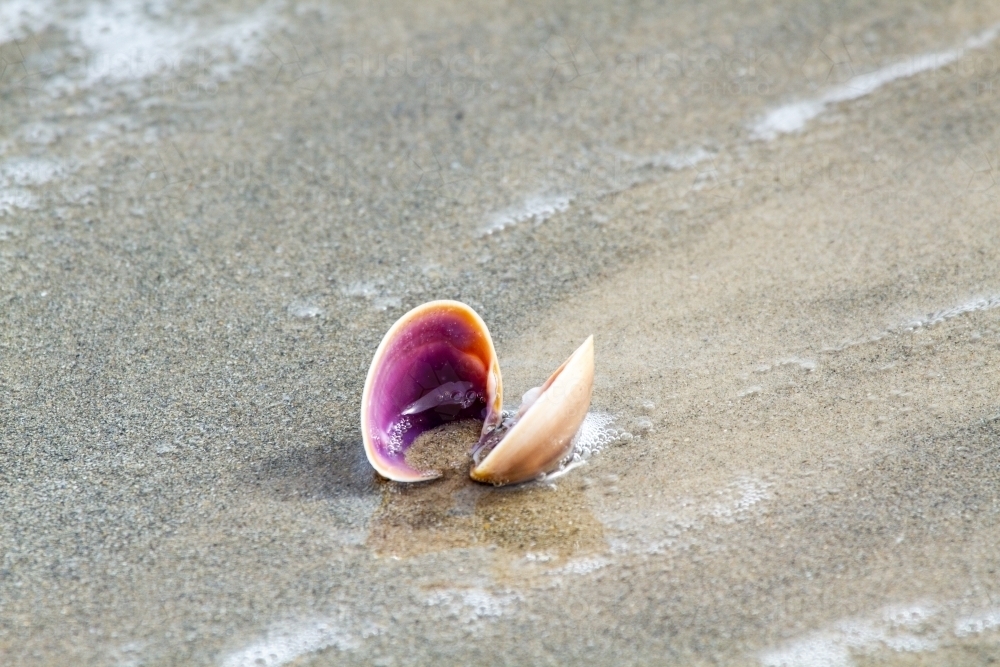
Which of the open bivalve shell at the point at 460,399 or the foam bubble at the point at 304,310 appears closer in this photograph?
the open bivalve shell at the point at 460,399

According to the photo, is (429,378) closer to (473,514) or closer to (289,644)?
(473,514)

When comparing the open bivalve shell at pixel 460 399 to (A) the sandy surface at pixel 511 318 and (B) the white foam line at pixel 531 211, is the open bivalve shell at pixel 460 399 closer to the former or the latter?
(A) the sandy surface at pixel 511 318

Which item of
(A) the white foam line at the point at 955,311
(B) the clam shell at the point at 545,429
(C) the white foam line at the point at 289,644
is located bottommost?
(A) the white foam line at the point at 955,311

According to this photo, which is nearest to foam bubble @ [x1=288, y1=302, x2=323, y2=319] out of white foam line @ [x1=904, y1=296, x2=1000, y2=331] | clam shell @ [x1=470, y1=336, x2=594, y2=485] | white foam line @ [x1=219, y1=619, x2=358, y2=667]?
clam shell @ [x1=470, y1=336, x2=594, y2=485]

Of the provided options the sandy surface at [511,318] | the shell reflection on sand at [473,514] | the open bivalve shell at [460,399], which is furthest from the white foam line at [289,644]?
the open bivalve shell at [460,399]

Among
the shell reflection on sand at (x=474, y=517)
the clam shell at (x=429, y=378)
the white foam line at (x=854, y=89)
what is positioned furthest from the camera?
the white foam line at (x=854, y=89)

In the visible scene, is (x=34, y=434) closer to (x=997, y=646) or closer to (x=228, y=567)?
(x=228, y=567)

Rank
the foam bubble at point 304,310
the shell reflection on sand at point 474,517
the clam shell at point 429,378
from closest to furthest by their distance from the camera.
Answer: the shell reflection on sand at point 474,517 → the clam shell at point 429,378 → the foam bubble at point 304,310

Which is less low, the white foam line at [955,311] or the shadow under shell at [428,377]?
the shadow under shell at [428,377]
